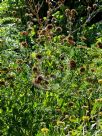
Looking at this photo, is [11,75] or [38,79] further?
[11,75]

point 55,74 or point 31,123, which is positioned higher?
point 55,74

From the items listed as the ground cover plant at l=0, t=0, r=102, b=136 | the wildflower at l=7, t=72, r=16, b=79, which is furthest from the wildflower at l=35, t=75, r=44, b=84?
the wildflower at l=7, t=72, r=16, b=79

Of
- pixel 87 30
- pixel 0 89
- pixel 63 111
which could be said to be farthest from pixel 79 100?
pixel 87 30

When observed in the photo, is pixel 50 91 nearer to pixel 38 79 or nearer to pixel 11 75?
pixel 38 79

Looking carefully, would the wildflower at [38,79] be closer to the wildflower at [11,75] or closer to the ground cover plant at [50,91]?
→ the ground cover plant at [50,91]

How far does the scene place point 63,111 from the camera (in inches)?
120

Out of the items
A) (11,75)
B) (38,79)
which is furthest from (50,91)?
(11,75)

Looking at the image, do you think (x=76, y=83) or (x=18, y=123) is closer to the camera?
(x=18, y=123)

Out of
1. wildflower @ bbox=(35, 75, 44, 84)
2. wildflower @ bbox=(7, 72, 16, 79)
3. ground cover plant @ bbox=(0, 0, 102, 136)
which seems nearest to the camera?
ground cover plant @ bbox=(0, 0, 102, 136)

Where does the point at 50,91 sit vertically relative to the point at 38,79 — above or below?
below

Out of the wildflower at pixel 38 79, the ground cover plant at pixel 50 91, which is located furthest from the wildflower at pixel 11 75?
the wildflower at pixel 38 79

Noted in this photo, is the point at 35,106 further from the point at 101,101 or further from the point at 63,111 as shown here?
→ the point at 101,101

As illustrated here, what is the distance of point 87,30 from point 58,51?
1.96 meters

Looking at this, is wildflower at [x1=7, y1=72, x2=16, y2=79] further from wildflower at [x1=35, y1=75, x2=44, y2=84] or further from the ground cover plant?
wildflower at [x1=35, y1=75, x2=44, y2=84]
